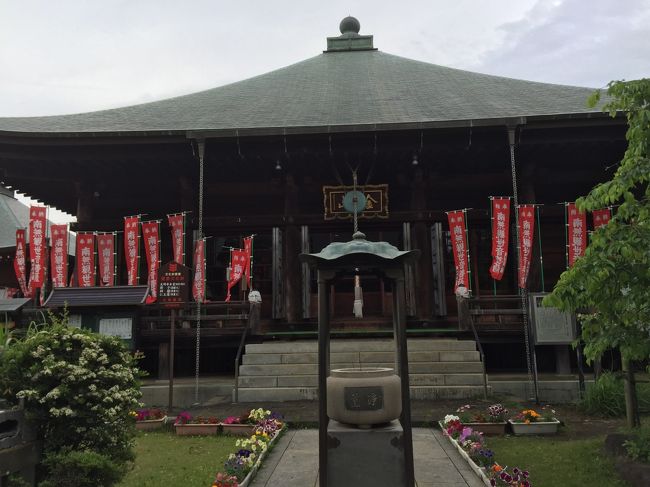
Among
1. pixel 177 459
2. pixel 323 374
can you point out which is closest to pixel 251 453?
pixel 177 459

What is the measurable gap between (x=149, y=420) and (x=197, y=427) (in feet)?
3.59

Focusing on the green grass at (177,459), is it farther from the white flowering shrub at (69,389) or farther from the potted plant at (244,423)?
the white flowering shrub at (69,389)

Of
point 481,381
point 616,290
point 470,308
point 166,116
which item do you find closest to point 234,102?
point 166,116

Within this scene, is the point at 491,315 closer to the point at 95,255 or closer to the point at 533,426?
the point at 533,426

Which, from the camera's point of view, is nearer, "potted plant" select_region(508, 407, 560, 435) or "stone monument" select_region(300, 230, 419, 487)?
"stone monument" select_region(300, 230, 419, 487)

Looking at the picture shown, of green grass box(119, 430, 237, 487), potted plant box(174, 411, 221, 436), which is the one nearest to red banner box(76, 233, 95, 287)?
green grass box(119, 430, 237, 487)

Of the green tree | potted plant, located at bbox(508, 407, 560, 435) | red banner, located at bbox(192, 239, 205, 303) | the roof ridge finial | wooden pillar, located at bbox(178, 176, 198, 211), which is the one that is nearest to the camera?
the green tree

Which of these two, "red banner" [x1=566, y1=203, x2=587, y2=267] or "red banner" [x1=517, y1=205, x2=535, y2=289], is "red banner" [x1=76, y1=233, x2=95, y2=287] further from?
"red banner" [x1=566, y1=203, x2=587, y2=267]

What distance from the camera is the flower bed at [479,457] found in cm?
497

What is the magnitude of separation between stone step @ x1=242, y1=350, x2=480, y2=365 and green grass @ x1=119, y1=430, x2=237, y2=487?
310 centimetres

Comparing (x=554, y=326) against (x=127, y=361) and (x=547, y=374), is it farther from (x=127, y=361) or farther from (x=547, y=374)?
(x=127, y=361)

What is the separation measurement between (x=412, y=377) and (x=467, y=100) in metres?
8.60

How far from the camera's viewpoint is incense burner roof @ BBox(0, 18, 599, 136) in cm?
1238

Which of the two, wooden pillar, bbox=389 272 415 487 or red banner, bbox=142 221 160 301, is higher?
red banner, bbox=142 221 160 301
